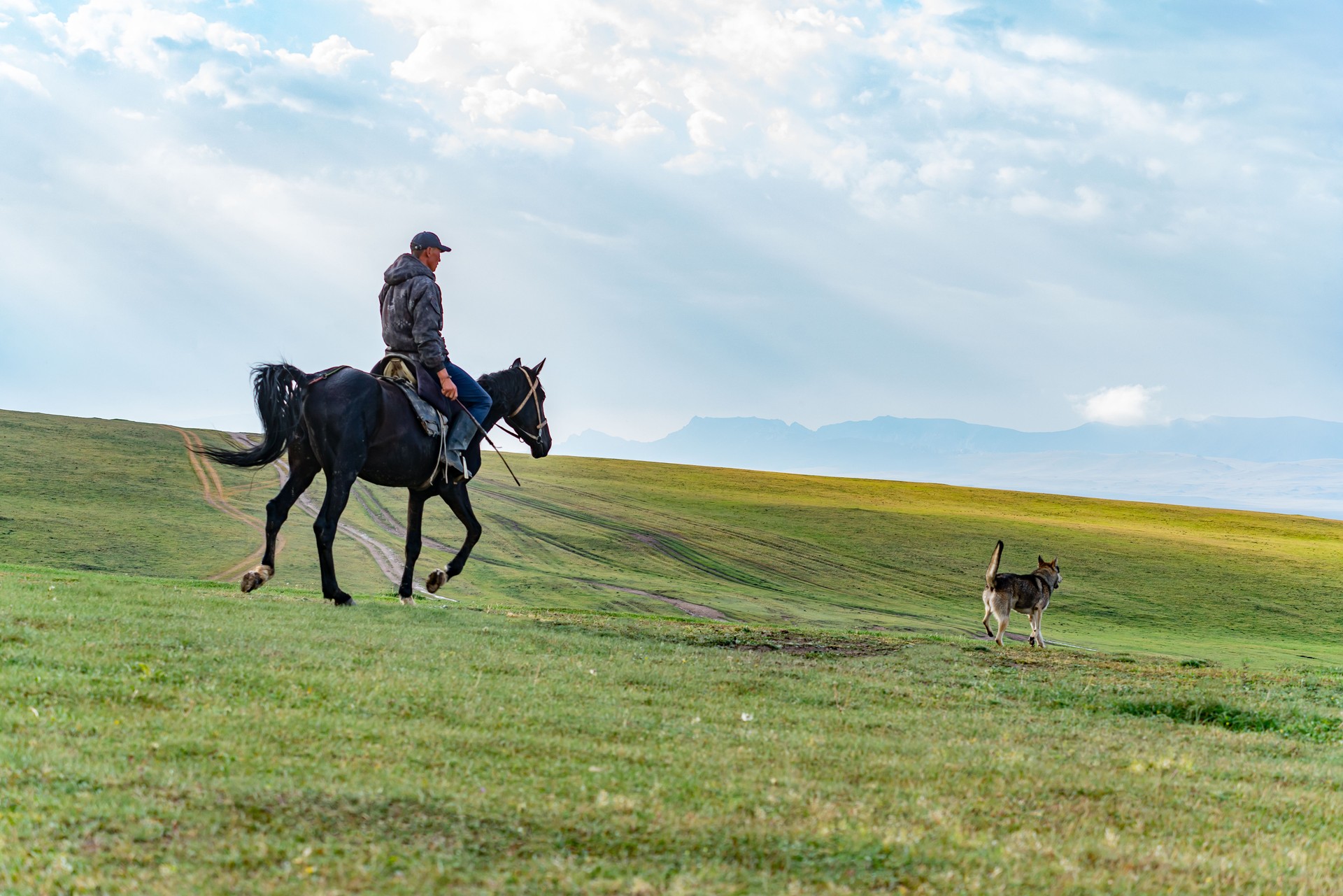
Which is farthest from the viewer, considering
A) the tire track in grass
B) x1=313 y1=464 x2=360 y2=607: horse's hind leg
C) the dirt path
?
the dirt path

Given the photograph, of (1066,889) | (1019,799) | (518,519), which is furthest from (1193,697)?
(518,519)

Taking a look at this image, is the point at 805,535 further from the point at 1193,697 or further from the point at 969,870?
the point at 969,870

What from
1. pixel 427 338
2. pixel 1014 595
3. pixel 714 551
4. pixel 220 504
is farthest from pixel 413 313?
pixel 714 551

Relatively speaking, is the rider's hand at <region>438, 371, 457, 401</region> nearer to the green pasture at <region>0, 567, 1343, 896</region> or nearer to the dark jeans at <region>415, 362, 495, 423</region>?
the dark jeans at <region>415, 362, 495, 423</region>

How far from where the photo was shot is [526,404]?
17.8 m

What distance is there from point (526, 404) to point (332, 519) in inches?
177

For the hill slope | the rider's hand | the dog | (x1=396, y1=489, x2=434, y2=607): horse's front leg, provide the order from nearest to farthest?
the rider's hand
(x1=396, y1=489, x2=434, y2=607): horse's front leg
the dog
the hill slope

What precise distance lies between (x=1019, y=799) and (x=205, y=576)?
28112mm

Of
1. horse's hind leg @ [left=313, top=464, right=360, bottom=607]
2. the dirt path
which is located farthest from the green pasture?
the dirt path

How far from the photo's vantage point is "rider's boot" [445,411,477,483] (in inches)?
623

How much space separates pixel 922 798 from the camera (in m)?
6.52

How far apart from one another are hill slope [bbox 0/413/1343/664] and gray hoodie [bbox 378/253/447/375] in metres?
10.1

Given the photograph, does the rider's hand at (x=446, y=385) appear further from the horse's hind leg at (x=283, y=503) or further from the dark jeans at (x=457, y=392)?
the horse's hind leg at (x=283, y=503)

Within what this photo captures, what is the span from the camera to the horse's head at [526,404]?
57.8 feet
